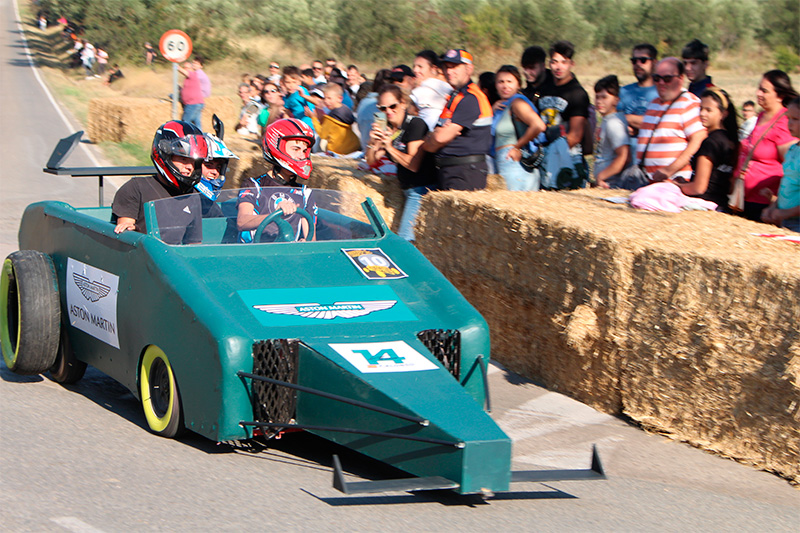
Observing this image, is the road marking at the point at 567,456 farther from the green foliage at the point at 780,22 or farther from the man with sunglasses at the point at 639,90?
the green foliage at the point at 780,22

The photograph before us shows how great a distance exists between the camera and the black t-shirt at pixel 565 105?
884cm

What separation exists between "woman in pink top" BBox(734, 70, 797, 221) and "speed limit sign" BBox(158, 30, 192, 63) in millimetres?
12609

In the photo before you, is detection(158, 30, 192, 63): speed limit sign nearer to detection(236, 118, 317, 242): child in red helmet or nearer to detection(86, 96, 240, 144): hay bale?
detection(86, 96, 240, 144): hay bale

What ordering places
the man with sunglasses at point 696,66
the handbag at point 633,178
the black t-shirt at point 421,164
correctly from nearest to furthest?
the handbag at point 633,178 < the black t-shirt at point 421,164 < the man with sunglasses at point 696,66

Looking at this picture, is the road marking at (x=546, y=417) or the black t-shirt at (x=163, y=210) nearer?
the black t-shirt at (x=163, y=210)

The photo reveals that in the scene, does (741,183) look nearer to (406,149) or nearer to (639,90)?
(639,90)

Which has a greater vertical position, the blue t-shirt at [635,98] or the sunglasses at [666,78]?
the sunglasses at [666,78]

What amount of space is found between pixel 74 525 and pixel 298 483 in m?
1.05

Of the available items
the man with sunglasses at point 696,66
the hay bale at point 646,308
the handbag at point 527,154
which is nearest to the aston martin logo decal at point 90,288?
the hay bale at point 646,308

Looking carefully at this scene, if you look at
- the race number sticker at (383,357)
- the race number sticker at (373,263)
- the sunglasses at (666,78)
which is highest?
the sunglasses at (666,78)

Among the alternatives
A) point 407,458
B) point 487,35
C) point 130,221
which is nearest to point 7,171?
point 130,221

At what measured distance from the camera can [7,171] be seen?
17.2m

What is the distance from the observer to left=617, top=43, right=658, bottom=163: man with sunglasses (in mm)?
9203

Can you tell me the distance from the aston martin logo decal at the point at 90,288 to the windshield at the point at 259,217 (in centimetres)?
54
